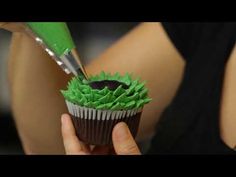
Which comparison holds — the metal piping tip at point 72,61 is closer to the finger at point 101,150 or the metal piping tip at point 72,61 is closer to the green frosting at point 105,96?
the green frosting at point 105,96

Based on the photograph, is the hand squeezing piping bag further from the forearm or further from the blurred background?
the blurred background

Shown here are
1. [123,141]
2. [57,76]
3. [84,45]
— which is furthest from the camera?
[84,45]

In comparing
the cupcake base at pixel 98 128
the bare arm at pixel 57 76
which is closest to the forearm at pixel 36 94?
the bare arm at pixel 57 76

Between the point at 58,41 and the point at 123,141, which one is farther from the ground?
the point at 58,41

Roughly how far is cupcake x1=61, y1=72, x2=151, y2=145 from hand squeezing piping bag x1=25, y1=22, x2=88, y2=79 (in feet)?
0.08

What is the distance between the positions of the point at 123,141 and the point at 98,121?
0.05m

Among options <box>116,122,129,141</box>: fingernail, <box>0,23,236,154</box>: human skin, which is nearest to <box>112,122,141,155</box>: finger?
<box>116,122,129,141</box>: fingernail

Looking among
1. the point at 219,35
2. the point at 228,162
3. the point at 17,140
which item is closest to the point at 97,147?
the point at 228,162

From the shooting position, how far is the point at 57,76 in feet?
2.03

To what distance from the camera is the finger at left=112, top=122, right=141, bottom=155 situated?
1.62 ft

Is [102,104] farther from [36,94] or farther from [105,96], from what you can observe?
[36,94]

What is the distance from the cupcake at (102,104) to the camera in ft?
1.65

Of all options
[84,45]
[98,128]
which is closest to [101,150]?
[98,128]
